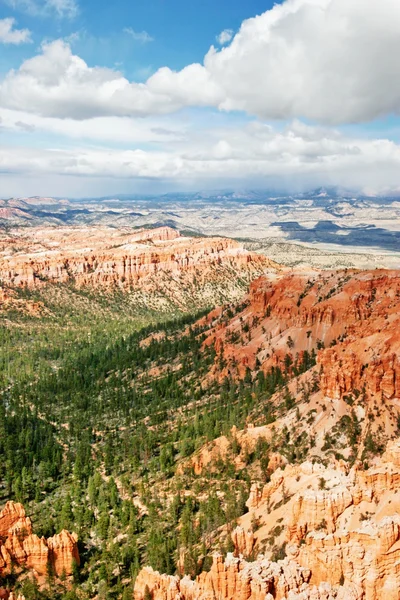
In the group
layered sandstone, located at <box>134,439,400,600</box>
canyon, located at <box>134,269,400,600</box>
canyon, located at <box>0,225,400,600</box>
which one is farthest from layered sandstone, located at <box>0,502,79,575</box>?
canyon, located at <box>134,269,400,600</box>

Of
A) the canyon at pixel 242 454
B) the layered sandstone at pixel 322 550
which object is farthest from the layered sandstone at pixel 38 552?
the layered sandstone at pixel 322 550

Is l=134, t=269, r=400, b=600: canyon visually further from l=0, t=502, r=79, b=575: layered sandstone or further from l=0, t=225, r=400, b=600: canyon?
l=0, t=502, r=79, b=575: layered sandstone

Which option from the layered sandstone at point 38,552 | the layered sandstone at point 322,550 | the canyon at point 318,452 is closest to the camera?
the layered sandstone at point 322,550

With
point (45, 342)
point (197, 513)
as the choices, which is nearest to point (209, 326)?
point (45, 342)

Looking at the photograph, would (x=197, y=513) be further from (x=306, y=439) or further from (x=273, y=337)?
(x=273, y=337)

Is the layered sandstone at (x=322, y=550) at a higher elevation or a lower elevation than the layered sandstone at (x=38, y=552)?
higher

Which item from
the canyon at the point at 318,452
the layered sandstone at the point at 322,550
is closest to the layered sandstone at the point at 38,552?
the layered sandstone at the point at 322,550

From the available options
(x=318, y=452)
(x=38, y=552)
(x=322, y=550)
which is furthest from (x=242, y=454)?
(x=322, y=550)

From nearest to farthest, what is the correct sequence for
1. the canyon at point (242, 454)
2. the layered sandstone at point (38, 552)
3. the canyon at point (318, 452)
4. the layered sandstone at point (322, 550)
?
the layered sandstone at point (322, 550) → the canyon at point (318, 452) → the canyon at point (242, 454) → the layered sandstone at point (38, 552)

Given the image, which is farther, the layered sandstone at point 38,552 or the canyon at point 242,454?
the layered sandstone at point 38,552

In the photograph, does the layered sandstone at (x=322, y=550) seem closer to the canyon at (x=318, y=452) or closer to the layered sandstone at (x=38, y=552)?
the canyon at (x=318, y=452)
